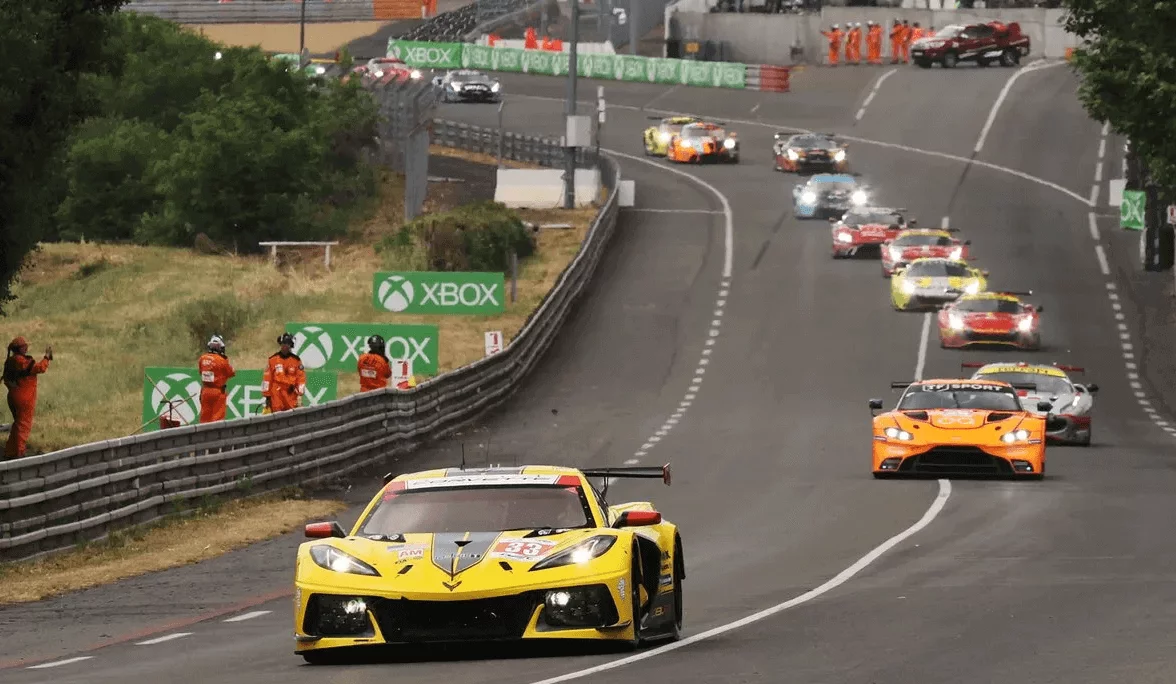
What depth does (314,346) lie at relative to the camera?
3600 centimetres

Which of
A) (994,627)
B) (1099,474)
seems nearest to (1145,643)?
(994,627)

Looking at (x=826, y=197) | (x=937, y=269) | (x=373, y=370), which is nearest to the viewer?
(x=373, y=370)

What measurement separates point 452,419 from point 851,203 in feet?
100

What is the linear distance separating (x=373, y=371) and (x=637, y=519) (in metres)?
17.9

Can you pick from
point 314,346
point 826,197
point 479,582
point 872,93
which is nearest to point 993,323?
point 314,346

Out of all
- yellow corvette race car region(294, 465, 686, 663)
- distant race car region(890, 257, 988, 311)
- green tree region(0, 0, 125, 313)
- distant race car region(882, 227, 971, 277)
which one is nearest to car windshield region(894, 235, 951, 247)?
distant race car region(882, 227, 971, 277)

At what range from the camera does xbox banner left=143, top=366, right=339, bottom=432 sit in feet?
94.0

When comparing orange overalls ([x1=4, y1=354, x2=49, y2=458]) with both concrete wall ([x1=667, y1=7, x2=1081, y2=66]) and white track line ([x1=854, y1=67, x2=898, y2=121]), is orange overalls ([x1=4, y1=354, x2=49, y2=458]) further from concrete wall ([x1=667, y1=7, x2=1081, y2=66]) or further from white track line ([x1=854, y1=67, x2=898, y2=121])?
concrete wall ([x1=667, y1=7, x2=1081, y2=66])

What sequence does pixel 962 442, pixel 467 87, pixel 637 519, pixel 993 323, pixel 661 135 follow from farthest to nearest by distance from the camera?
pixel 467 87 < pixel 661 135 < pixel 993 323 < pixel 962 442 < pixel 637 519

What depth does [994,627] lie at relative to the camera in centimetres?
1273

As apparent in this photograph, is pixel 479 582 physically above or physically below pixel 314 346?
above

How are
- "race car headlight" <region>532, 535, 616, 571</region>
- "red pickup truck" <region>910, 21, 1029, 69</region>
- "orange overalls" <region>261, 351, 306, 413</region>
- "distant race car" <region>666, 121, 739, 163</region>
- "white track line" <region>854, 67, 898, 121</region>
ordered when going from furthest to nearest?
"red pickup truck" <region>910, 21, 1029, 69</region>
"white track line" <region>854, 67, 898, 121</region>
"distant race car" <region>666, 121, 739, 163</region>
"orange overalls" <region>261, 351, 306, 413</region>
"race car headlight" <region>532, 535, 616, 571</region>

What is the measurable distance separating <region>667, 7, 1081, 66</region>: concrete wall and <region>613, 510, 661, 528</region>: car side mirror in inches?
3631

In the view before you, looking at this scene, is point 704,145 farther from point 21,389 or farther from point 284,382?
point 21,389
